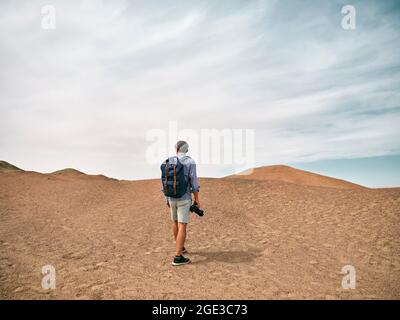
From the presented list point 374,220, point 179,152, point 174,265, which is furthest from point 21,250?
point 374,220

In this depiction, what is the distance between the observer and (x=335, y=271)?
5.81m

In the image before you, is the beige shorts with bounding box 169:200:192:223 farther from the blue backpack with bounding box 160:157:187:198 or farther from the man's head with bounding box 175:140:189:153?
the man's head with bounding box 175:140:189:153

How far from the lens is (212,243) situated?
7.71 meters

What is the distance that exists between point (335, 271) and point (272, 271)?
1.25 m

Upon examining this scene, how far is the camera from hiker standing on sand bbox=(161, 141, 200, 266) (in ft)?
18.7

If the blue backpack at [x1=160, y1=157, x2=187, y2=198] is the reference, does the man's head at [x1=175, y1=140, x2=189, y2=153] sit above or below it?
above

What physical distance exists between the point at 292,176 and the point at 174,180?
31.6 m

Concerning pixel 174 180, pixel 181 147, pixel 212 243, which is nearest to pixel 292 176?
pixel 212 243

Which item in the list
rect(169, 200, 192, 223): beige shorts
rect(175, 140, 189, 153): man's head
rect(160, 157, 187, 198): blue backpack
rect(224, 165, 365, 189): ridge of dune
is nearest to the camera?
rect(160, 157, 187, 198): blue backpack

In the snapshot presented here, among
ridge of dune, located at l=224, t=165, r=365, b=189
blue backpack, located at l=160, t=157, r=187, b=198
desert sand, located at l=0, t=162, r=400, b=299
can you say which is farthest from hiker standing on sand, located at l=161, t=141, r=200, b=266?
ridge of dune, located at l=224, t=165, r=365, b=189

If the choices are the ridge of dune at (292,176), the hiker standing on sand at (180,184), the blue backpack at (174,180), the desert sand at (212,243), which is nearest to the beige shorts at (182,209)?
the hiker standing on sand at (180,184)

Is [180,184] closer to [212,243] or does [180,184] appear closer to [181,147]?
[181,147]

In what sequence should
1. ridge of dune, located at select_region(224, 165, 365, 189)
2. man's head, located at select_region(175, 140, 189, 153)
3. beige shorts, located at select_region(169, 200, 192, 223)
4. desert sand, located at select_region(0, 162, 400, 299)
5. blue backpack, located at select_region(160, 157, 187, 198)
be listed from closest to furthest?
desert sand, located at select_region(0, 162, 400, 299), blue backpack, located at select_region(160, 157, 187, 198), beige shorts, located at select_region(169, 200, 192, 223), man's head, located at select_region(175, 140, 189, 153), ridge of dune, located at select_region(224, 165, 365, 189)
